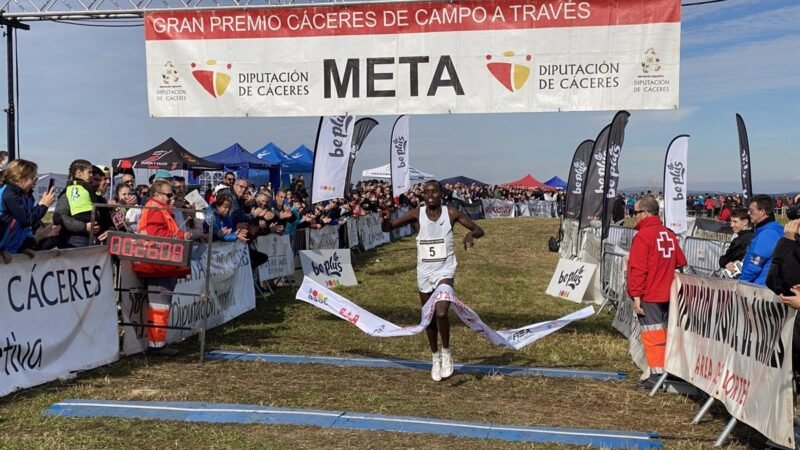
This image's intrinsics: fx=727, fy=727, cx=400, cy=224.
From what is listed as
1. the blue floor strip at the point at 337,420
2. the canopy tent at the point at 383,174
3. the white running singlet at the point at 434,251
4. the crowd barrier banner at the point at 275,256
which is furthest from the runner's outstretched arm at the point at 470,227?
the canopy tent at the point at 383,174

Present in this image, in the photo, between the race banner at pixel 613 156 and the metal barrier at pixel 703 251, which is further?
the race banner at pixel 613 156

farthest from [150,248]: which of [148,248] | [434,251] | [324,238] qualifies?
[324,238]

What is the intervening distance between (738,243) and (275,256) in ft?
27.5

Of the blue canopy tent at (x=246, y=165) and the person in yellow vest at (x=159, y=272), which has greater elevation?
the blue canopy tent at (x=246, y=165)

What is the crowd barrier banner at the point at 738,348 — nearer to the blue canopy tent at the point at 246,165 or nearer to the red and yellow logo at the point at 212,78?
the red and yellow logo at the point at 212,78

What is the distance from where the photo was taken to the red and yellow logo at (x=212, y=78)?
9492mm

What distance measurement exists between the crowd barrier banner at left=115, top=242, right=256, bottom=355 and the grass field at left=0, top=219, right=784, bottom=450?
25 centimetres

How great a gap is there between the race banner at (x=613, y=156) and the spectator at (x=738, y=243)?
4996 mm

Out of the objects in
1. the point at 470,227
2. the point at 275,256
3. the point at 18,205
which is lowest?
the point at 275,256

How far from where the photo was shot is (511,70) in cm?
880

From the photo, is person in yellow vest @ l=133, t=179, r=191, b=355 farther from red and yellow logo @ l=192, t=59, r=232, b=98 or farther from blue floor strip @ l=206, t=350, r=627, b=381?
red and yellow logo @ l=192, t=59, r=232, b=98

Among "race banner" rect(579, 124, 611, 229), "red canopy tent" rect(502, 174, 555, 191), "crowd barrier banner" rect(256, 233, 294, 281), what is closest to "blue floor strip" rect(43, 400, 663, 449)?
"crowd barrier banner" rect(256, 233, 294, 281)

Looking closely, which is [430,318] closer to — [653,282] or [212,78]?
[653,282]

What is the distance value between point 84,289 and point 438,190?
3.96 meters
